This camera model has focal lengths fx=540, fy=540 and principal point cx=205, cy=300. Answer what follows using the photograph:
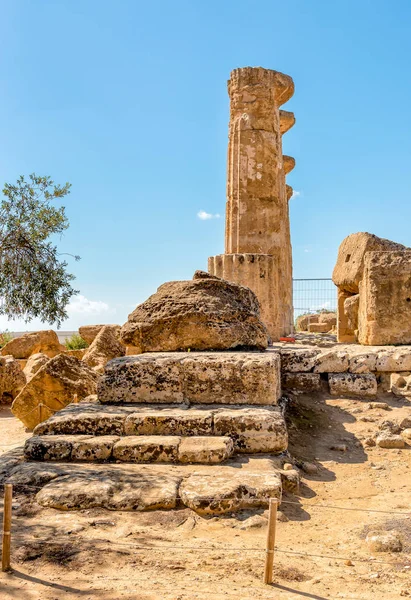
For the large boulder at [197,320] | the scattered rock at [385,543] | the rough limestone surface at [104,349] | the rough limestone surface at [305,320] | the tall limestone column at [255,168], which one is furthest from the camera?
the rough limestone surface at [305,320]

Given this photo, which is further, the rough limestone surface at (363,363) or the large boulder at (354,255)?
the large boulder at (354,255)

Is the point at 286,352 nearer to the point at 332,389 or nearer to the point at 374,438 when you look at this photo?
the point at 332,389

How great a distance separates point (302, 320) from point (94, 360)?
11.1 m

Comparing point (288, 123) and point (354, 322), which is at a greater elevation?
point (288, 123)

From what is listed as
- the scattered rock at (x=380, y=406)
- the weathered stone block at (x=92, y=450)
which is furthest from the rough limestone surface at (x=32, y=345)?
the weathered stone block at (x=92, y=450)

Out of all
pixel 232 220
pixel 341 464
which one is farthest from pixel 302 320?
pixel 341 464

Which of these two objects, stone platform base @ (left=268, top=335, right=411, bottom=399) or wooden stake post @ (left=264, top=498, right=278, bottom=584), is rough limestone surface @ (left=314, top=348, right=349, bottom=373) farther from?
wooden stake post @ (left=264, top=498, right=278, bottom=584)

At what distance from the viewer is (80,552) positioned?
2576 mm

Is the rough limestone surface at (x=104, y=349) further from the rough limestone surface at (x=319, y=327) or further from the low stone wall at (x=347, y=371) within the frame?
the rough limestone surface at (x=319, y=327)

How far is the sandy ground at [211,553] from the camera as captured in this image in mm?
2285

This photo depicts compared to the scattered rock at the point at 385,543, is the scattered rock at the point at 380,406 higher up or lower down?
higher up

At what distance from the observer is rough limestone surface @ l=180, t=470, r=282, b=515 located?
300 centimetres

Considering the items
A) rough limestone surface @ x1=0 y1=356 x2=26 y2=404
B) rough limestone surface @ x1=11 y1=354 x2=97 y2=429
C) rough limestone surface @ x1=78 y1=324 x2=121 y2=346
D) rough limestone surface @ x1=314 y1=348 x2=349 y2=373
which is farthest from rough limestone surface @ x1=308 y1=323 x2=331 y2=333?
rough limestone surface @ x1=314 y1=348 x2=349 y2=373

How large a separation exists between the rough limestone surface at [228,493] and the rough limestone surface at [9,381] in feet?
29.3
